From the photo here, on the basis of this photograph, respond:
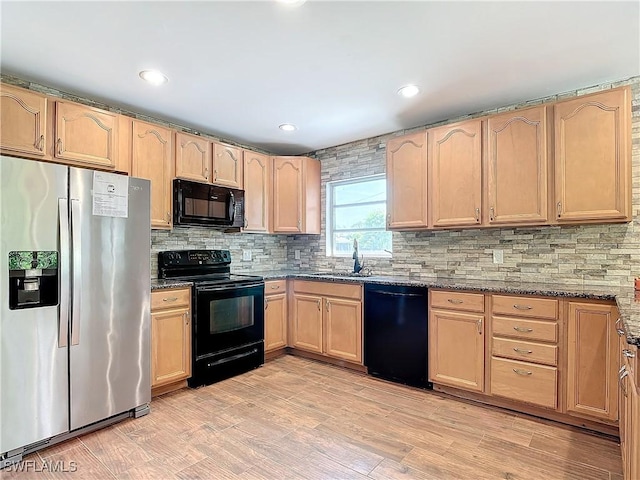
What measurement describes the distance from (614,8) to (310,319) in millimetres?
3290

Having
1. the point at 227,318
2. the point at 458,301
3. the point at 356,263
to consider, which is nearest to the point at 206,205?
the point at 227,318

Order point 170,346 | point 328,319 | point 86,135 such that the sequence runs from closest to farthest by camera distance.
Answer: point 86,135 → point 170,346 → point 328,319

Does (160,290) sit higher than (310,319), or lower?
higher

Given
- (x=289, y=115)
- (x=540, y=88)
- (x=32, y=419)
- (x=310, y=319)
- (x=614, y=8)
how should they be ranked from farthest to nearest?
(x=310, y=319) < (x=289, y=115) < (x=540, y=88) < (x=32, y=419) < (x=614, y=8)

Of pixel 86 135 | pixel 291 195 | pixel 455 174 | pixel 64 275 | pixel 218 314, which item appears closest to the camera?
pixel 64 275

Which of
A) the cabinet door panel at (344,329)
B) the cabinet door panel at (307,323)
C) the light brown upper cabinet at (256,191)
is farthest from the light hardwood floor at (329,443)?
the light brown upper cabinet at (256,191)

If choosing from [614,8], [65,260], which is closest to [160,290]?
[65,260]

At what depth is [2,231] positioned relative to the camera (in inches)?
75.9

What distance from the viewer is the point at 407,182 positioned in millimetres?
3365

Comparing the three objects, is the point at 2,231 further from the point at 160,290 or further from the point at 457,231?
the point at 457,231

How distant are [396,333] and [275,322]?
4.48ft

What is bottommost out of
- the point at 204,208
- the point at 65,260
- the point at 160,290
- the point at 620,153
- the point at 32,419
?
the point at 32,419

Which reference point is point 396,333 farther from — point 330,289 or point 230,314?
point 230,314

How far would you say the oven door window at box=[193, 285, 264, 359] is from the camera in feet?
10.1
